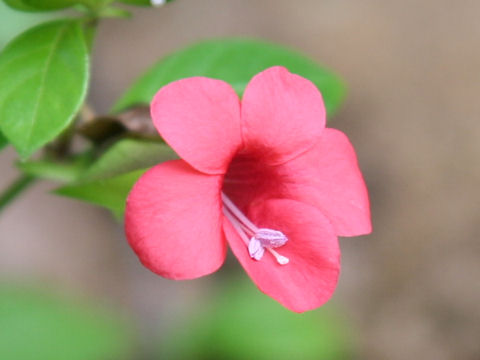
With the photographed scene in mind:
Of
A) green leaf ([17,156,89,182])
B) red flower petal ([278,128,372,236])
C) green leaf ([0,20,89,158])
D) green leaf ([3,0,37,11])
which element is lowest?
green leaf ([17,156,89,182])

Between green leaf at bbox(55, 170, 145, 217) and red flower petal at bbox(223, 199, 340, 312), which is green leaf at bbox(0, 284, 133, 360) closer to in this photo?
A: green leaf at bbox(55, 170, 145, 217)

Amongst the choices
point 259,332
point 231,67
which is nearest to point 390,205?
point 259,332

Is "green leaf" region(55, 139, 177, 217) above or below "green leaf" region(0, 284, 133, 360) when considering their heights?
above

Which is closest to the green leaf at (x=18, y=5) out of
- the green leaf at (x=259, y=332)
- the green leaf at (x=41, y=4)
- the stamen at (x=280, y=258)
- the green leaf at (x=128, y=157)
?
the green leaf at (x=41, y=4)

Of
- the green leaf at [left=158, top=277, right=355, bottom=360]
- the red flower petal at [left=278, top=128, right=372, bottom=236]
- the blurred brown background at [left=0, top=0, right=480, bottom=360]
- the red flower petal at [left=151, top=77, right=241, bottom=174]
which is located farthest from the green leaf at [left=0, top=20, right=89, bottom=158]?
the blurred brown background at [left=0, top=0, right=480, bottom=360]

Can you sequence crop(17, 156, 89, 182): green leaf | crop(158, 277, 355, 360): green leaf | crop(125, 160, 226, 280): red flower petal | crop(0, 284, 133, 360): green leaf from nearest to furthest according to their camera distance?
crop(125, 160, 226, 280): red flower petal → crop(17, 156, 89, 182): green leaf → crop(0, 284, 133, 360): green leaf → crop(158, 277, 355, 360): green leaf

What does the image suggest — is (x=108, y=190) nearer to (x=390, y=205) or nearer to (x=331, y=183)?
(x=331, y=183)

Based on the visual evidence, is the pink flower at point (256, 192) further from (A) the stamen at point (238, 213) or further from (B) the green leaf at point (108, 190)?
(B) the green leaf at point (108, 190)
